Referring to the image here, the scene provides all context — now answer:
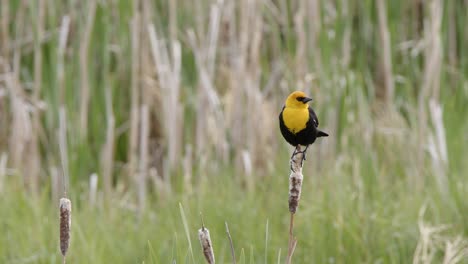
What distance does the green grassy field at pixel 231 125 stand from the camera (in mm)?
3219

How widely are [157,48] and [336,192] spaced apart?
61.2 inches

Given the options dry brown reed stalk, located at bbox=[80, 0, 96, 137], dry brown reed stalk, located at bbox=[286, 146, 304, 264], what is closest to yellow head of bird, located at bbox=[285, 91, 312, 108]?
dry brown reed stalk, located at bbox=[286, 146, 304, 264]

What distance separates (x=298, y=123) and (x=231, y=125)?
3.04 meters

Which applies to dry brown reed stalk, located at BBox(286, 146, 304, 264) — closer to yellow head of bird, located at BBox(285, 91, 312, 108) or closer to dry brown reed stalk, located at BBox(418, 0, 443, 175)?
yellow head of bird, located at BBox(285, 91, 312, 108)

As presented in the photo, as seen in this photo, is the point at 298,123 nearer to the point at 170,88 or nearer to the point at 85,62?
the point at 170,88

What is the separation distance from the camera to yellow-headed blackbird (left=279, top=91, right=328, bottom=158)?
1.43m

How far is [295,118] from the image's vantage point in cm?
146

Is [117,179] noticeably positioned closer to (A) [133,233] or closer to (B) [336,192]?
(A) [133,233]

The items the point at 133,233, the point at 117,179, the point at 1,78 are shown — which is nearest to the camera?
the point at 133,233

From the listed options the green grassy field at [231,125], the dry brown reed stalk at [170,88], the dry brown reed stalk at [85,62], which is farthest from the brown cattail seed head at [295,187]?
the dry brown reed stalk at [85,62]

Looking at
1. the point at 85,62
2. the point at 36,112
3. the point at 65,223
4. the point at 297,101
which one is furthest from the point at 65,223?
the point at 36,112

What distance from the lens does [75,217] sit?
347 centimetres

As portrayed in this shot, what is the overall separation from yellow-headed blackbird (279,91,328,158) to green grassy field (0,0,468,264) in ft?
5.22

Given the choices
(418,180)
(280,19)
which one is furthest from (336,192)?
(280,19)
